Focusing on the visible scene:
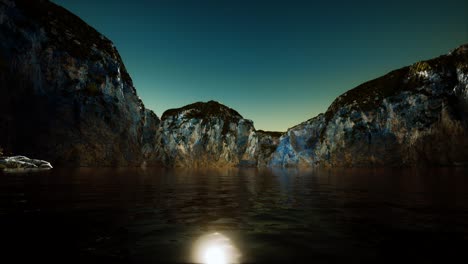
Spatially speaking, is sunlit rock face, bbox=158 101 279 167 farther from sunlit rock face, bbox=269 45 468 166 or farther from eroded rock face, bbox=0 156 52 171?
eroded rock face, bbox=0 156 52 171

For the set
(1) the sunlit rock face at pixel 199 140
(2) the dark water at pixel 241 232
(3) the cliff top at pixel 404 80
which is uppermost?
(3) the cliff top at pixel 404 80

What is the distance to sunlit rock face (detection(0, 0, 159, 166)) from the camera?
181 ft

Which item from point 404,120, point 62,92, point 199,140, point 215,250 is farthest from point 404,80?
point 215,250

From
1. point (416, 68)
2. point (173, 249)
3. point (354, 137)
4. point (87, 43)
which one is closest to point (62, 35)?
point (87, 43)

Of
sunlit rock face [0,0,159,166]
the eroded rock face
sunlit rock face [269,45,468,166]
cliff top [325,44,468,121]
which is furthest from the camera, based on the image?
cliff top [325,44,468,121]

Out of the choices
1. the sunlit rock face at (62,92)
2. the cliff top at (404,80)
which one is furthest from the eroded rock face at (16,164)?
the cliff top at (404,80)

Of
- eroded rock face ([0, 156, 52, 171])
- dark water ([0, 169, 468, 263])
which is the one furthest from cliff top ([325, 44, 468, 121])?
eroded rock face ([0, 156, 52, 171])

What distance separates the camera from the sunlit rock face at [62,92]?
181ft

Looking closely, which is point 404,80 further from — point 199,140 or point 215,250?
point 215,250

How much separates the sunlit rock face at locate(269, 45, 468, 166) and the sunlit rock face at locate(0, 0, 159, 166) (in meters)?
108

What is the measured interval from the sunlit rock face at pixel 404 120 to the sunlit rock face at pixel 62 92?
108m

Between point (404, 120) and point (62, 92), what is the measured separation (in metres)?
135

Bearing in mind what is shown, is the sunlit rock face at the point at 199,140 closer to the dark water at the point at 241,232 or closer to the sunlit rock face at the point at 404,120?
the sunlit rock face at the point at 404,120

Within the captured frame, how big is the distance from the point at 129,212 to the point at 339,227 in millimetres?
7504
